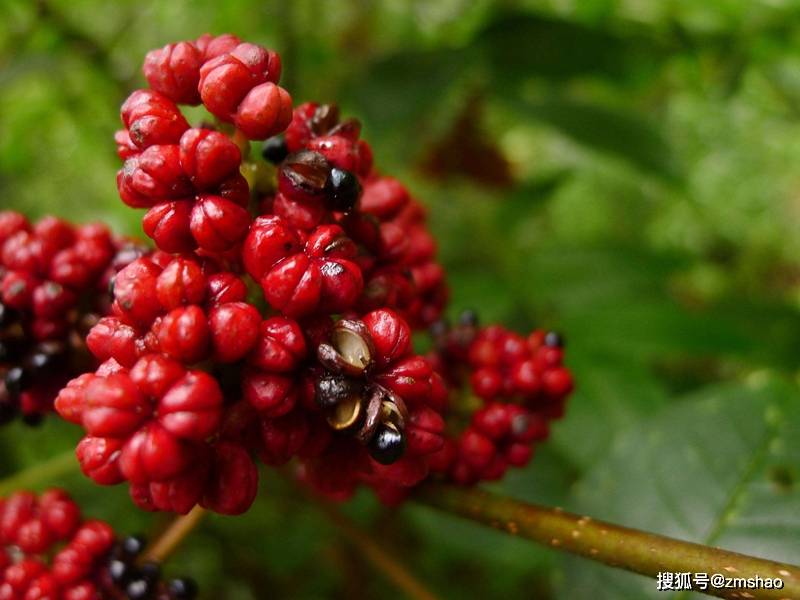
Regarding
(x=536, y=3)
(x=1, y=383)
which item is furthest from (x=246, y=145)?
(x=536, y=3)

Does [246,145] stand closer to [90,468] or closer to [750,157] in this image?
[90,468]

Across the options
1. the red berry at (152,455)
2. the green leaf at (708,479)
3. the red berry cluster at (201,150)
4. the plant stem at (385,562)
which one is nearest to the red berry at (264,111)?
the red berry cluster at (201,150)

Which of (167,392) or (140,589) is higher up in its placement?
(167,392)

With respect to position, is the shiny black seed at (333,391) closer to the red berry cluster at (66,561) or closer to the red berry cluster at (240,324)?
the red berry cluster at (240,324)

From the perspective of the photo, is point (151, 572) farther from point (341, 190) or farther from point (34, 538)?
point (341, 190)

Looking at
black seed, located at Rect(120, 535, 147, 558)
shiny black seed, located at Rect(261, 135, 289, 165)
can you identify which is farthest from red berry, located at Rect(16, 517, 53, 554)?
→ shiny black seed, located at Rect(261, 135, 289, 165)

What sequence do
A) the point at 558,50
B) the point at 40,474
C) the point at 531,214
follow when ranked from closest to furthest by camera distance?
1. the point at 40,474
2. the point at 558,50
3. the point at 531,214

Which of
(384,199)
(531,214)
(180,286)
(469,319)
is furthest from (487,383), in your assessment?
(531,214)
